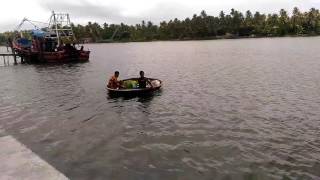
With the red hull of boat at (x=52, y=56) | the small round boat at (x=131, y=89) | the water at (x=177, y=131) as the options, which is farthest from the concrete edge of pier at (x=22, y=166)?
the red hull of boat at (x=52, y=56)

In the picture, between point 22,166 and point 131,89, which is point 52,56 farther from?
point 22,166

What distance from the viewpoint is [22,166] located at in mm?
14141

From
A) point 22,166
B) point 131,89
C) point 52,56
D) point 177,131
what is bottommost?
point 177,131

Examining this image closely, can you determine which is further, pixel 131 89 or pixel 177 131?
pixel 131 89

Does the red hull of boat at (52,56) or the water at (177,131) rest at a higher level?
the red hull of boat at (52,56)

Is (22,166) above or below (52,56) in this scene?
below

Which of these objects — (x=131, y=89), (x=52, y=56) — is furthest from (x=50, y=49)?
(x=131, y=89)

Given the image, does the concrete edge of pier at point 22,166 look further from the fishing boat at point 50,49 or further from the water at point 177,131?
the fishing boat at point 50,49

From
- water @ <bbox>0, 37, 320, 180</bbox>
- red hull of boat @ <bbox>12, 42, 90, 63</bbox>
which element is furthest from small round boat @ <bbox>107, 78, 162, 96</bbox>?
red hull of boat @ <bbox>12, 42, 90, 63</bbox>

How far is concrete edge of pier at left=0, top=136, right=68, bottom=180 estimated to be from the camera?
43.4 feet

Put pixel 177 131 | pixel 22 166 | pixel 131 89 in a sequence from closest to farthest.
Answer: pixel 22 166, pixel 177 131, pixel 131 89

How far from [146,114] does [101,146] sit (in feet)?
24.4

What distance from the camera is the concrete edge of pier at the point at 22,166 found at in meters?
13.2

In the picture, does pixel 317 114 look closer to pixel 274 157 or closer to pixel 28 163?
pixel 274 157
